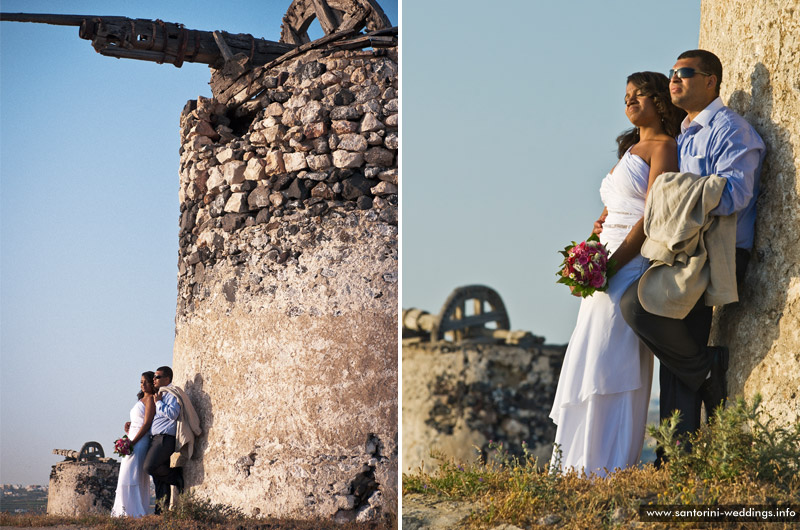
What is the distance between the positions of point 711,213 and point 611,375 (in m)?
0.98

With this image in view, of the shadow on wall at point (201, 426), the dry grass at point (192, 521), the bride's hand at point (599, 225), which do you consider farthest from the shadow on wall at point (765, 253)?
the shadow on wall at point (201, 426)

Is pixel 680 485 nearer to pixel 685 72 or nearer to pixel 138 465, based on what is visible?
pixel 685 72

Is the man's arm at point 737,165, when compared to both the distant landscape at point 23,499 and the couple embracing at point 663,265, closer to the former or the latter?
the couple embracing at point 663,265

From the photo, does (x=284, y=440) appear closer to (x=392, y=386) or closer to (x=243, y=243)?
(x=392, y=386)

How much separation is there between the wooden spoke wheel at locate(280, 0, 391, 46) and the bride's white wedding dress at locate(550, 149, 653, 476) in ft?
10.4

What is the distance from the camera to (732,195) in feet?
13.5

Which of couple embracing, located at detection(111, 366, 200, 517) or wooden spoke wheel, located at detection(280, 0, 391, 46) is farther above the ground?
wooden spoke wheel, located at detection(280, 0, 391, 46)

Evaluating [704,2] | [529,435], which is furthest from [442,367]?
[704,2]

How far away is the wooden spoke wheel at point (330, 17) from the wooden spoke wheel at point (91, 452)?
5.30 m

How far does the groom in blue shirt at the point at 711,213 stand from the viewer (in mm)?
4168

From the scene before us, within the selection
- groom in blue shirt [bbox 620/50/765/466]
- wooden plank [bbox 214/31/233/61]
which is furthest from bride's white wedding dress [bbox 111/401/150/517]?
groom in blue shirt [bbox 620/50/765/466]

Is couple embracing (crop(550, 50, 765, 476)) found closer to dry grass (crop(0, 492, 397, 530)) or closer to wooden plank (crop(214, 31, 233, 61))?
dry grass (crop(0, 492, 397, 530))

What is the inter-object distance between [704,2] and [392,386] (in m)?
3.23

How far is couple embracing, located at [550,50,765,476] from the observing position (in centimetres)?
415
